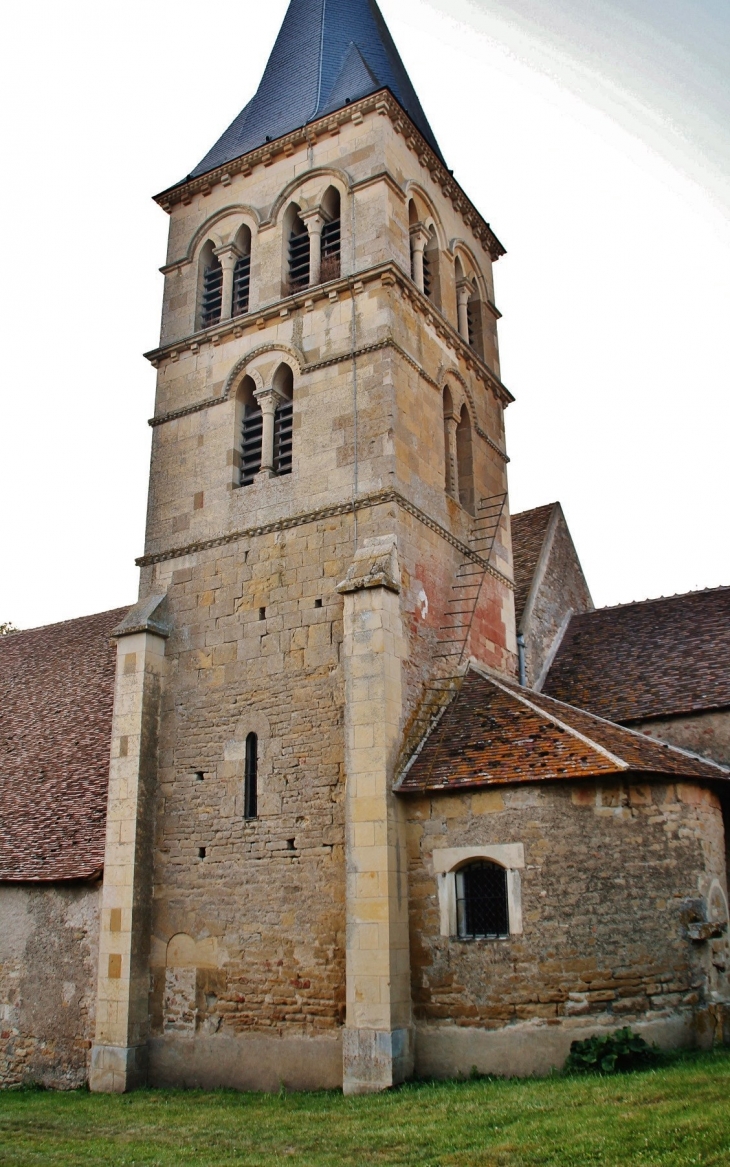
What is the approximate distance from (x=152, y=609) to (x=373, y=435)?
4171 mm

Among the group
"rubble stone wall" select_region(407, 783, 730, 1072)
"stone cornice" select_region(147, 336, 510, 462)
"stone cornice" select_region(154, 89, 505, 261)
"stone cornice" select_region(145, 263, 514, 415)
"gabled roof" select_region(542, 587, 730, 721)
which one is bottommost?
"rubble stone wall" select_region(407, 783, 730, 1072)

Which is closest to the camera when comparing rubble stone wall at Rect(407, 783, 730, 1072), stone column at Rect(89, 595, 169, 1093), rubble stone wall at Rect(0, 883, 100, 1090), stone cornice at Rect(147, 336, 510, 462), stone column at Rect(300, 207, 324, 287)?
rubble stone wall at Rect(407, 783, 730, 1072)

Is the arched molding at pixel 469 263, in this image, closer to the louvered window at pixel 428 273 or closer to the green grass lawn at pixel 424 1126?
the louvered window at pixel 428 273

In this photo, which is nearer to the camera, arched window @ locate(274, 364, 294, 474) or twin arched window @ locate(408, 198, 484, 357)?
arched window @ locate(274, 364, 294, 474)

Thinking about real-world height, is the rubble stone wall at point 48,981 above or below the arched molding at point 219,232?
below

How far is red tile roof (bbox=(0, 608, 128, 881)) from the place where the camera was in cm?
1403

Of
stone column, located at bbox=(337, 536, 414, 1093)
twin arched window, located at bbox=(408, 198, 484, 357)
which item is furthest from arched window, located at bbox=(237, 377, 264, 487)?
twin arched window, located at bbox=(408, 198, 484, 357)

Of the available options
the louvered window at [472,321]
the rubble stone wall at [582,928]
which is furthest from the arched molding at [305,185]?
the rubble stone wall at [582,928]

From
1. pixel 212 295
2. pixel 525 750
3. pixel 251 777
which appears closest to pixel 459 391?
pixel 212 295

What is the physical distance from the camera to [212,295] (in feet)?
54.9

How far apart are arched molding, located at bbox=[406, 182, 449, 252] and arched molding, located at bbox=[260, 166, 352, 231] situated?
3.58 ft

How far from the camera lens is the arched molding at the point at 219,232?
16.5m

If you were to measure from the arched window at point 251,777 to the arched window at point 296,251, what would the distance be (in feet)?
24.3

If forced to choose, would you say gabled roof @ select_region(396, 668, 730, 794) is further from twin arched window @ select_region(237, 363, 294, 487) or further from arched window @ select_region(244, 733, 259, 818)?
twin arched window @ select_region(237, 363, 294, 487)
